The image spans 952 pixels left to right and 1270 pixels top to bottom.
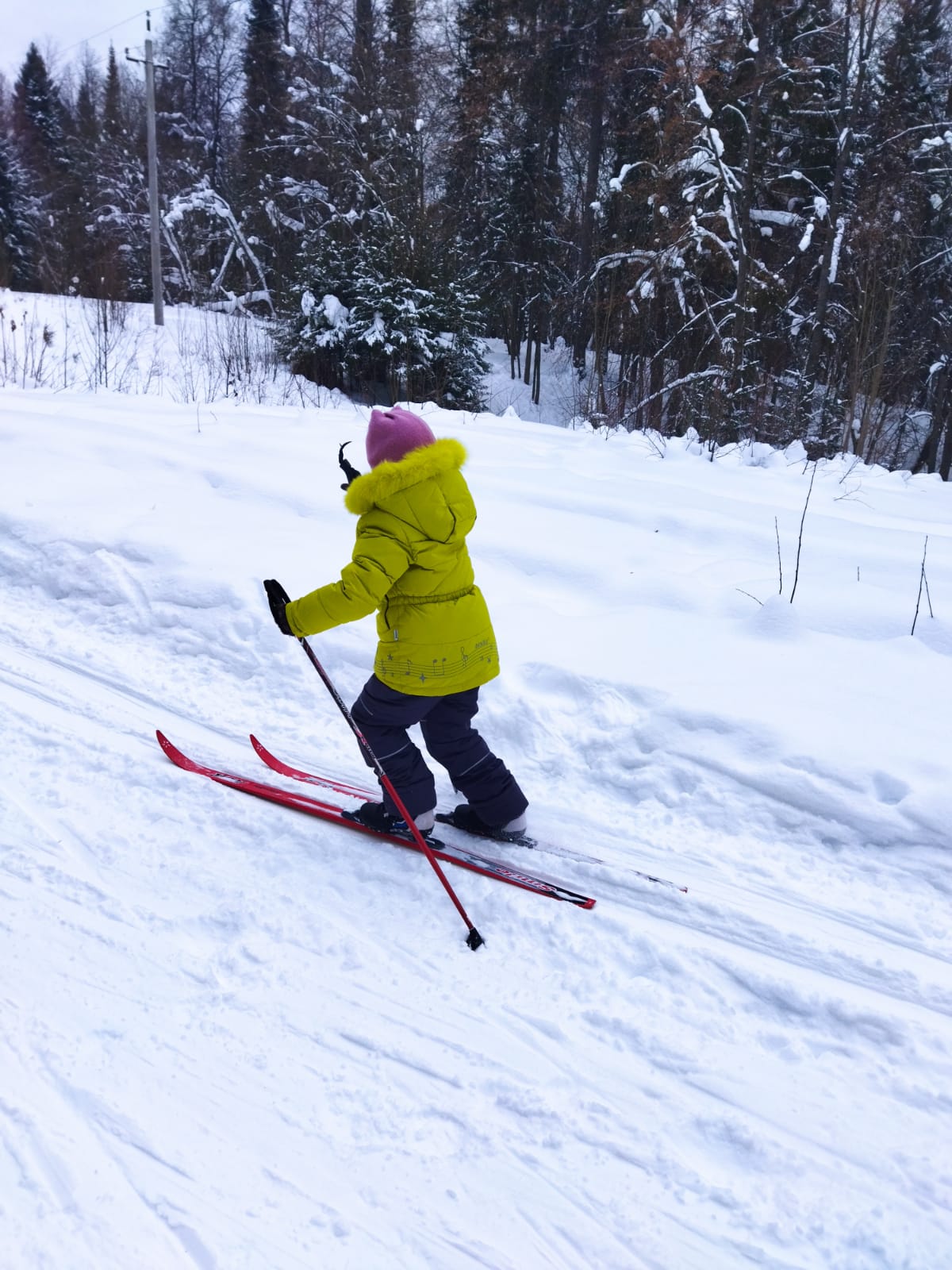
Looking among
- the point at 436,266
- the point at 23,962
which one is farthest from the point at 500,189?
the point at 23,962

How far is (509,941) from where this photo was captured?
8.31ft

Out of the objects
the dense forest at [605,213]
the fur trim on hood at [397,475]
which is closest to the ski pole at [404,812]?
the fur trim on hood at [397,475]

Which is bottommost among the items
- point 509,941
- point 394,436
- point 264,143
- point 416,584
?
point 509,941

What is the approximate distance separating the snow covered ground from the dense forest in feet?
20.0

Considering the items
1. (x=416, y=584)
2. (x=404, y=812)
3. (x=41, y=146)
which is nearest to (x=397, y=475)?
(x=416, y=584)

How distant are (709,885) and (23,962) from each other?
2.13 meters

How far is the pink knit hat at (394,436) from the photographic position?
8.31 feet

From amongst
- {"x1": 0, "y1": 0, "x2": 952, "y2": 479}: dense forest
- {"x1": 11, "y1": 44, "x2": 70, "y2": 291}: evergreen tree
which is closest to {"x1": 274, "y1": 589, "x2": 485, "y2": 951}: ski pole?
{"x1": 0, "y1": 0, "x2": 952, "y2": 479}: dense forest

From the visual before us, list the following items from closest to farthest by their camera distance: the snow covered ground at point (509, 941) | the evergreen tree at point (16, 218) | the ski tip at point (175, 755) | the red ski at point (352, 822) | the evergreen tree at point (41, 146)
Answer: the snow covered ground at point (509, 941) → the red ski at point (352, 822) → the ski tip at point (175, 755) → the evergreen tree at point (16, 218) → the evergreen tree at point (41, 146)

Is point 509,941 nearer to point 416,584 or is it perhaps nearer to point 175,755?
point 416,584

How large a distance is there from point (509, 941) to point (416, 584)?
3.81ft

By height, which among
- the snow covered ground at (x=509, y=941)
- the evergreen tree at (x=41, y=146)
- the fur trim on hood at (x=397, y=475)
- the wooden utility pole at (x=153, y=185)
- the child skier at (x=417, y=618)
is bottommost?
the snow covered ground at (x=509, y=941)

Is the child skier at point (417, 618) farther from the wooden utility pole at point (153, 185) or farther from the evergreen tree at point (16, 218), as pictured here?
the evergreen tree at point (16, 218)

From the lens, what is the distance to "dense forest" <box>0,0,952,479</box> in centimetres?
1284
